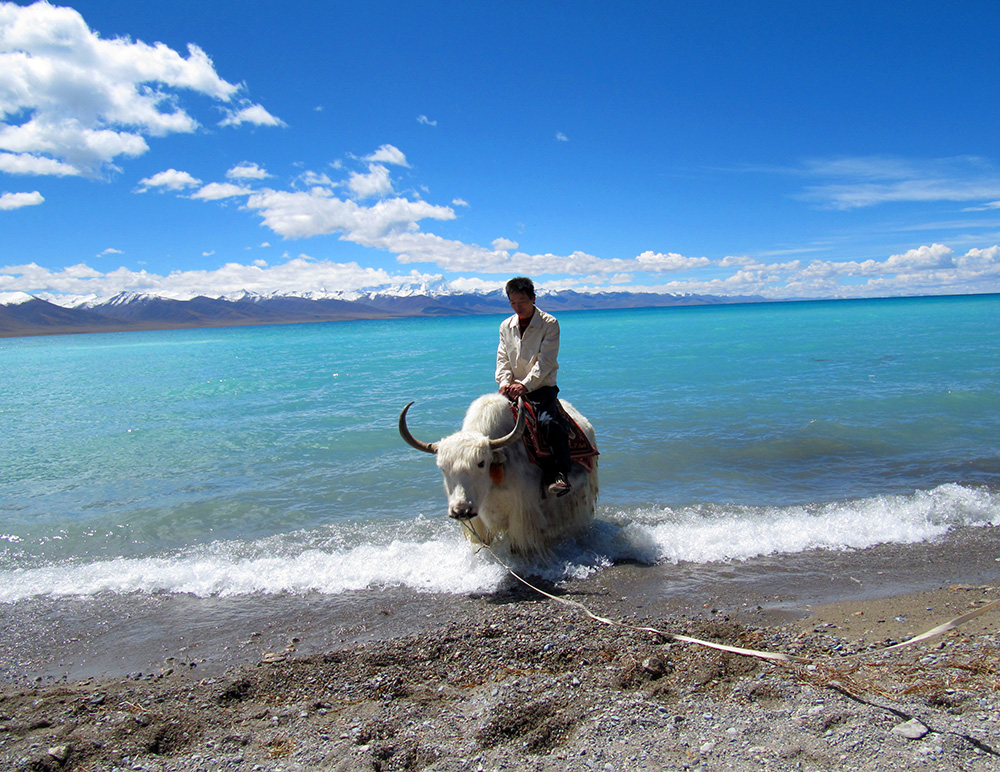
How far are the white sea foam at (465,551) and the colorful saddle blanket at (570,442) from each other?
0.76m

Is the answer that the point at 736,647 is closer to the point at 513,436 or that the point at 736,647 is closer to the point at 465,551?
the point at 513,436

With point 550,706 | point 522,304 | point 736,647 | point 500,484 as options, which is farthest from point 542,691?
point 522,304

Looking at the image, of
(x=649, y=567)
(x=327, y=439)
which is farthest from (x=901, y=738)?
(x=327, y=439)

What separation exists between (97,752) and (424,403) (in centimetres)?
1191

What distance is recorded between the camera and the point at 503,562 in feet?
15.2

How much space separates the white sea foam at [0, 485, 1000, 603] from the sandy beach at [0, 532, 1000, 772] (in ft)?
1.34

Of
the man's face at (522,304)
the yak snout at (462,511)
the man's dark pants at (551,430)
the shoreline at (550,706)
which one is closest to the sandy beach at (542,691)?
the shoreline at (550,706)

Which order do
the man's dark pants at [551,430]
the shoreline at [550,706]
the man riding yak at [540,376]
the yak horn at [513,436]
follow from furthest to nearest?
1. the man's dark pants at [551,430]
2. the man riding yak at [540,376]
3. the yak horn at [513,436]
4. the shoreline at [550,706]

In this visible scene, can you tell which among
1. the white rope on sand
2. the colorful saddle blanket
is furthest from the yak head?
the white rope on sand

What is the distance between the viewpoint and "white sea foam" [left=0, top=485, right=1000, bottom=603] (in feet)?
14.9

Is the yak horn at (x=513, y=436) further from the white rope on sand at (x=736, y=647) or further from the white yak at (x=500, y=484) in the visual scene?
the white rope on sand at (x=736, y=647)

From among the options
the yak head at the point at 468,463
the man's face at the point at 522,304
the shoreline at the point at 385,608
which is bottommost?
the shoreline at the point at 385,608

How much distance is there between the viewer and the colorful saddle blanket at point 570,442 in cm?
478

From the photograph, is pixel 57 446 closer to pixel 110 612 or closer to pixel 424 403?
pixel 424 403
